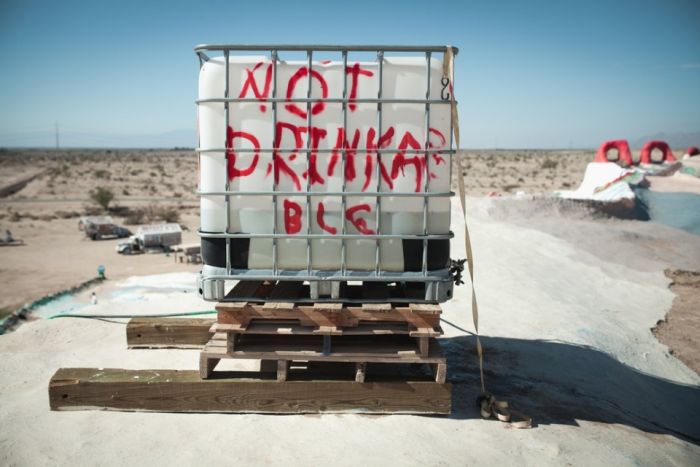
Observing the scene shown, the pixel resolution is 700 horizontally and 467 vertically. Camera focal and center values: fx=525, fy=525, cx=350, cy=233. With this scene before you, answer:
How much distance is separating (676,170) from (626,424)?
16957 millimetres

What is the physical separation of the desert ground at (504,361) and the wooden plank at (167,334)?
11cm

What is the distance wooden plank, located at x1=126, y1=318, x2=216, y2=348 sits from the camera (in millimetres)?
5559

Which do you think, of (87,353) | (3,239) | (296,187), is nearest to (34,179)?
(3,239)

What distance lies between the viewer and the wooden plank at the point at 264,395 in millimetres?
4059

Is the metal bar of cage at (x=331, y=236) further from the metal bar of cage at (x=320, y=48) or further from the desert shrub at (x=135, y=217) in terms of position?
the desert shrub at (x=135, y=217)

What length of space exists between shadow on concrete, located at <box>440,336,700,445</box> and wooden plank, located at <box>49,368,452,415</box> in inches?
17.1

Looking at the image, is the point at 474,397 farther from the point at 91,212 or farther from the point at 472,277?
the point at 91,212

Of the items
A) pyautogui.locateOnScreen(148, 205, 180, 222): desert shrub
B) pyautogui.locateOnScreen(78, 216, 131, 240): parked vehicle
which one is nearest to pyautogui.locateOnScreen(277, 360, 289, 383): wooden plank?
pyautogui.locateOnScreen(78, 216, 131, 240): parked vehicle

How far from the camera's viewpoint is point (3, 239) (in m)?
16.6

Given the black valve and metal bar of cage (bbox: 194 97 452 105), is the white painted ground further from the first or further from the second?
metal bar of cage (bbox: 194 97 452 105)

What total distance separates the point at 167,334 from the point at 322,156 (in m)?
2.91

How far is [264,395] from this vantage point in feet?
13.3

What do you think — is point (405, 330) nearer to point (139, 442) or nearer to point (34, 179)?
point (139, 442)

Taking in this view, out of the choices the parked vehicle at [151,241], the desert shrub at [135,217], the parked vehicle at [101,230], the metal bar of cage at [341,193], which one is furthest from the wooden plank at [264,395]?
the desert shrub at [135,217]
